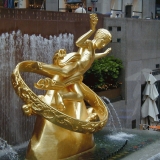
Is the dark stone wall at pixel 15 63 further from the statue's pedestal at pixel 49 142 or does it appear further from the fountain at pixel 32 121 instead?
the statue's pedestal at pixel 49 142

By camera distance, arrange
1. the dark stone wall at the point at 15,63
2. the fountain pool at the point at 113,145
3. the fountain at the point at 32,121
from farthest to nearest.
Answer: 1. the dark stone wall at the point at 15,63
2. the fountain at the point at 32,121
3. the fountain pool at the point at 113,145

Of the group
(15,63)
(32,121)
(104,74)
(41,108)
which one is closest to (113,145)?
(41,108)

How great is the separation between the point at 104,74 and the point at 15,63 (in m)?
3.41

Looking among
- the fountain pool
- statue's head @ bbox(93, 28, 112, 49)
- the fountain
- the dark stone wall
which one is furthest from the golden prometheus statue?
the dark stone wall

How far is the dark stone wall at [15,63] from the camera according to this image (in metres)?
11.6

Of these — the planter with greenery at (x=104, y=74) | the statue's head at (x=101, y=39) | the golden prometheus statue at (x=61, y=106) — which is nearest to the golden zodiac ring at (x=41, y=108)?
the golden prometheus statue at (x=61, y=106)

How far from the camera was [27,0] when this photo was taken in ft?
62.3

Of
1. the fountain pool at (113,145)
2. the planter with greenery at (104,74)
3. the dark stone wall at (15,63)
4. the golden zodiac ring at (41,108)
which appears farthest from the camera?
the planter with greenery at (104,74)

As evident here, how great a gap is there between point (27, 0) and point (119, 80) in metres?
5.50

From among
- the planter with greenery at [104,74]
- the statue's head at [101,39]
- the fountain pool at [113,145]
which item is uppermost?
the statue's head at [101,39]

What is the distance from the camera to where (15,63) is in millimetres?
11828

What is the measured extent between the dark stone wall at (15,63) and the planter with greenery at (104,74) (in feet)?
5.34

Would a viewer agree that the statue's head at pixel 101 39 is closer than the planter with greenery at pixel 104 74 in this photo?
Yes

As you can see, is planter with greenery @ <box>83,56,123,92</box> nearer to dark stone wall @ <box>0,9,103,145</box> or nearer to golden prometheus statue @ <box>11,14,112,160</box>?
dark stone wall @ <box>0,9,103,145</box>
